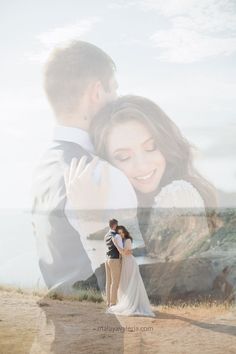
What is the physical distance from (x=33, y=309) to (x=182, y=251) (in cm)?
196

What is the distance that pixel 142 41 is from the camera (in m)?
7.03

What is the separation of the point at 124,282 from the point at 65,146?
1.87 metres

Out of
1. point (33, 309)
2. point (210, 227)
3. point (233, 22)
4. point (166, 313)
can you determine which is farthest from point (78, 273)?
point (233, 22)

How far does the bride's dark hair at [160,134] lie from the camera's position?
6758mm

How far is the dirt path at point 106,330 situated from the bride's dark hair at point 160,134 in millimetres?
1511

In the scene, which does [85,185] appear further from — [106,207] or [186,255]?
[186,255]

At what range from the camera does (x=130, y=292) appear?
20.3ft

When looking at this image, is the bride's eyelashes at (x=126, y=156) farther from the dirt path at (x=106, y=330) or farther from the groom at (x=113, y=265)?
the dirt path at (x=106, y=330)

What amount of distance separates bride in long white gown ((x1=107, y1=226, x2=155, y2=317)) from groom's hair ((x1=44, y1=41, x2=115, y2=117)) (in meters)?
1.97

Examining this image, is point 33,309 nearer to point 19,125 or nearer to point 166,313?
point 166,313

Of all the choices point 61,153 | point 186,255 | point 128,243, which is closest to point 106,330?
point 128,243

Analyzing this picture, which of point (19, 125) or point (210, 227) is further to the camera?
point (19, 125)

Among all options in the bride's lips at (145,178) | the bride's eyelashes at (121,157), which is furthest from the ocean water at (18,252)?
the bride's eyelashes at (121,157)

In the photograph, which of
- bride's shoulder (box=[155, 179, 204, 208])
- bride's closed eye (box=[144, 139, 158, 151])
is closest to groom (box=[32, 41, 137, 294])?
bride's shoulder (box=[155, 179, 204, 208])
